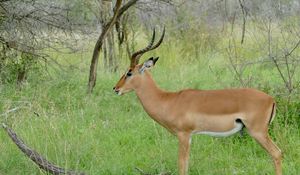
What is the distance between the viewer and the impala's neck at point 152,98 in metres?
5.24

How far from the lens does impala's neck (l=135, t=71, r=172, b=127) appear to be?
524cm

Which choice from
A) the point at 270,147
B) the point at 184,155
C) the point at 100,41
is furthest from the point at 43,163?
the point at 100,41

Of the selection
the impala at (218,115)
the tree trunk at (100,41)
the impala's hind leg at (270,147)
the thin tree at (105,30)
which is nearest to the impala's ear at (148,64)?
the impala at (218,115)

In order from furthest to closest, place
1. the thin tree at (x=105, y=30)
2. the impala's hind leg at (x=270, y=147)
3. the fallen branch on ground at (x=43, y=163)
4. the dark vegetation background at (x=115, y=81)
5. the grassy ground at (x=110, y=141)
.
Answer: the thin tree at (x=105, y=30)
the dark vegetation background at (x=115, y=81)
the grassy ground at (x=110, y=141)
the impala's hind leg at (x=270, y=147)
the fallen branch on ground at (x=43, y=163)

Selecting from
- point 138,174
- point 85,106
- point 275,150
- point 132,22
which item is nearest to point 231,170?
point 275,150

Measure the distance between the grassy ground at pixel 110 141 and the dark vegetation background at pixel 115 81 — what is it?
0.5 inches

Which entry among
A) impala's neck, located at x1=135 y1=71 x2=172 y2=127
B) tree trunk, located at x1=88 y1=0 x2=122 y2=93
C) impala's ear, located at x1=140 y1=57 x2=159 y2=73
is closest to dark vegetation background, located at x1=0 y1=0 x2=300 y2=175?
tree trunk, located at x1=88 y1=0 x2=122 y2=93

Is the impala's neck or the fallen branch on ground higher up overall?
the impala's neck

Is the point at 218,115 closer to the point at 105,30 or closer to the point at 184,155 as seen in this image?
the point at 184,155

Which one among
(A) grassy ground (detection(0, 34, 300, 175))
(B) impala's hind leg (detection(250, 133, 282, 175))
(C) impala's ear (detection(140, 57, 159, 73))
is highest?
(C) impala's ear (detection(140, 57, 159, 73))

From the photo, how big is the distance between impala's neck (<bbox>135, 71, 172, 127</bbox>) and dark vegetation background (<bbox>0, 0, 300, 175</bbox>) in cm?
39

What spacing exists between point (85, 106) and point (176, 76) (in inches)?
113

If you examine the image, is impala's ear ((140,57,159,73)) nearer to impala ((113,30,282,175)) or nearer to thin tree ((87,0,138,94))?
impala ((113,30,282,175))

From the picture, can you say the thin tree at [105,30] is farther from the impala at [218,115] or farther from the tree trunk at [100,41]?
the impala at [218,115]
